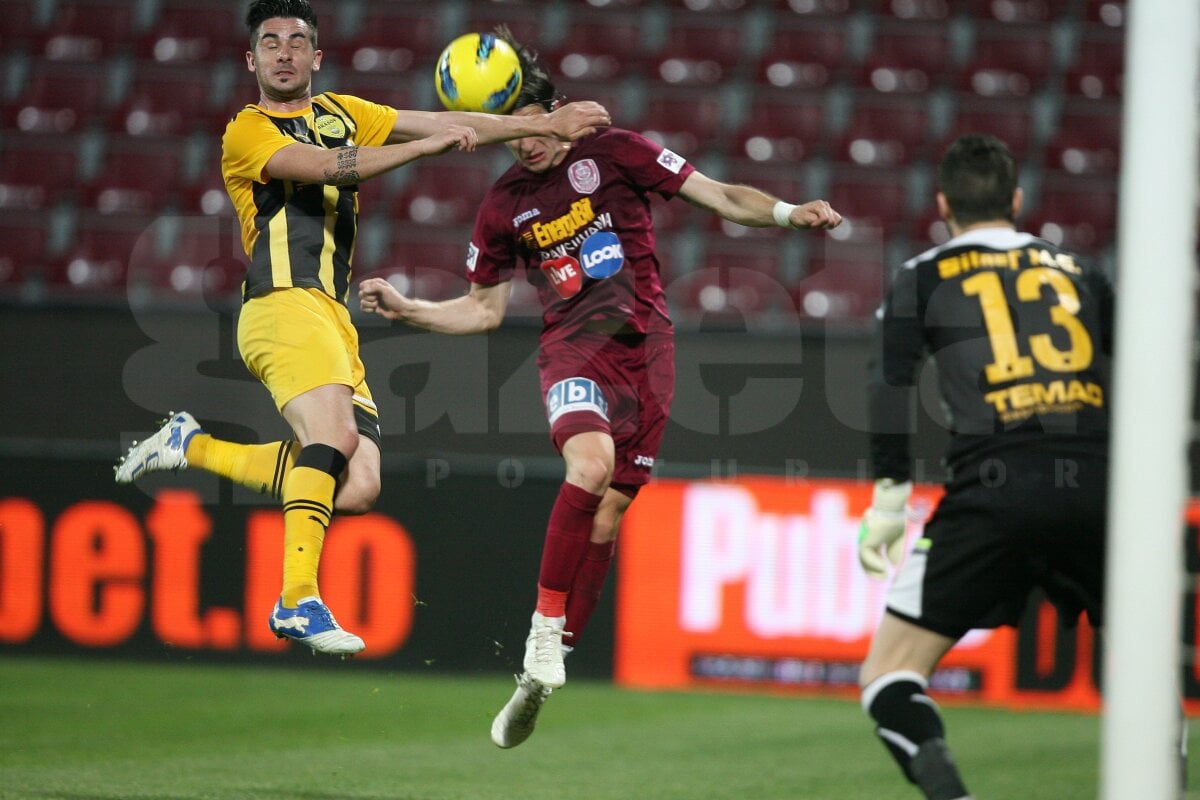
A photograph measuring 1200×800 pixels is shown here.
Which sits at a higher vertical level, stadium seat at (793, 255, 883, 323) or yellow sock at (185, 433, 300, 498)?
stadium seat at (793, 255, 883, 323)

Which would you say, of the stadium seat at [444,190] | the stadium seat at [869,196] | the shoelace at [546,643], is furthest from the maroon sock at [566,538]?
the stadium seat at [869,196]

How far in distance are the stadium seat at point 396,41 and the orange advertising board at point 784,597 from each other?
5.05 metres

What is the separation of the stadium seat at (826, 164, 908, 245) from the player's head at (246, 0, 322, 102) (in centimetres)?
651

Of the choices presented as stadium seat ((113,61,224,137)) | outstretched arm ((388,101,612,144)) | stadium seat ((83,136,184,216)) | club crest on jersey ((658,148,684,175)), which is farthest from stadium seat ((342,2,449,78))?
outstretched arm ((388,101,612,144))

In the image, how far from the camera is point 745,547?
Answer: 8.70 metres

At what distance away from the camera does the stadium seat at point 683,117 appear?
11438mm

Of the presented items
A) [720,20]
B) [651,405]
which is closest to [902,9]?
[720,20]

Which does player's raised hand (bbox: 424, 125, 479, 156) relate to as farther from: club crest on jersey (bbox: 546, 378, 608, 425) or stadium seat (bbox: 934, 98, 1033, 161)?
stadium seat (bbox: 934, 98, 1033, 161)

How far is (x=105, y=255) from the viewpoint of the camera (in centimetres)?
1055

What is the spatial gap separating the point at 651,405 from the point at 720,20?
7.85m

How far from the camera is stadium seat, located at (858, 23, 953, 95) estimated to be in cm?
1202

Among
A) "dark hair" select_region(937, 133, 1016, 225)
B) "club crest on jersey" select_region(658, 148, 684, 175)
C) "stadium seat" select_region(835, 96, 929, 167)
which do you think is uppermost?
"stadium seat" select_region(835, 96, 929, 167)

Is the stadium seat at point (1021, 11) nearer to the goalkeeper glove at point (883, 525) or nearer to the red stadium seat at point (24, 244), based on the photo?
the red stadium seat at point (24, 244)

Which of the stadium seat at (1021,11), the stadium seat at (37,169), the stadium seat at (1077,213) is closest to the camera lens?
the stadium seat at (1077,213)
